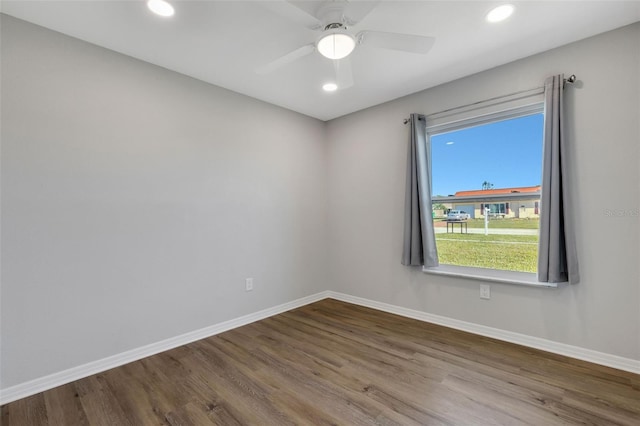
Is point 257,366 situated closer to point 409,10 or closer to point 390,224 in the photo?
point 390,224

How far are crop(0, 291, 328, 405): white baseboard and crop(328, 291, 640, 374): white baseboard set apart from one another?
1486mm

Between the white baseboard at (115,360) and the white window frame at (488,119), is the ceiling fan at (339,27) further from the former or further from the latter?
the white baseboard at (115,360)

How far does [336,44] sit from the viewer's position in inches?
70.7

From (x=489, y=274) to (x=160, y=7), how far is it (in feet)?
11.3

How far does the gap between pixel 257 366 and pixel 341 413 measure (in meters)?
0.83

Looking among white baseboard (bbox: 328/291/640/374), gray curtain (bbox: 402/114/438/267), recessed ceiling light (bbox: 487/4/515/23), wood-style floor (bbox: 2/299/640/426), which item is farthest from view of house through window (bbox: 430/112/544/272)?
recessed ceiling light (bbox: 487/4/515/23)

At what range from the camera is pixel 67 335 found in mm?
2092

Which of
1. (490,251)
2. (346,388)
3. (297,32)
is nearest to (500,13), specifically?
(297,32)

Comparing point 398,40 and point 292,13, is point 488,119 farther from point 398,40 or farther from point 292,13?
point 292,13

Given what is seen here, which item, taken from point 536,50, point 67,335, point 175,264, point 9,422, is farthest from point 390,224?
point 9,422

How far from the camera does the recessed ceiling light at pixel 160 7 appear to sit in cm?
180

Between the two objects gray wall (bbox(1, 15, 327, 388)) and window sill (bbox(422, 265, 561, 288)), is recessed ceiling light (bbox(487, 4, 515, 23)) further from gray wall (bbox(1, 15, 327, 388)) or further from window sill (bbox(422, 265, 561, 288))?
gray wall (bbox(1, 15, 327, 388))

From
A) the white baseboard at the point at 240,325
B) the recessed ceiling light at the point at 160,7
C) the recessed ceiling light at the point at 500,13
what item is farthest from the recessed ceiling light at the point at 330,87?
the white baseboard at the point at 240,325

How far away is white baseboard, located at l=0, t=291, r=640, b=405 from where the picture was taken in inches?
77.4
